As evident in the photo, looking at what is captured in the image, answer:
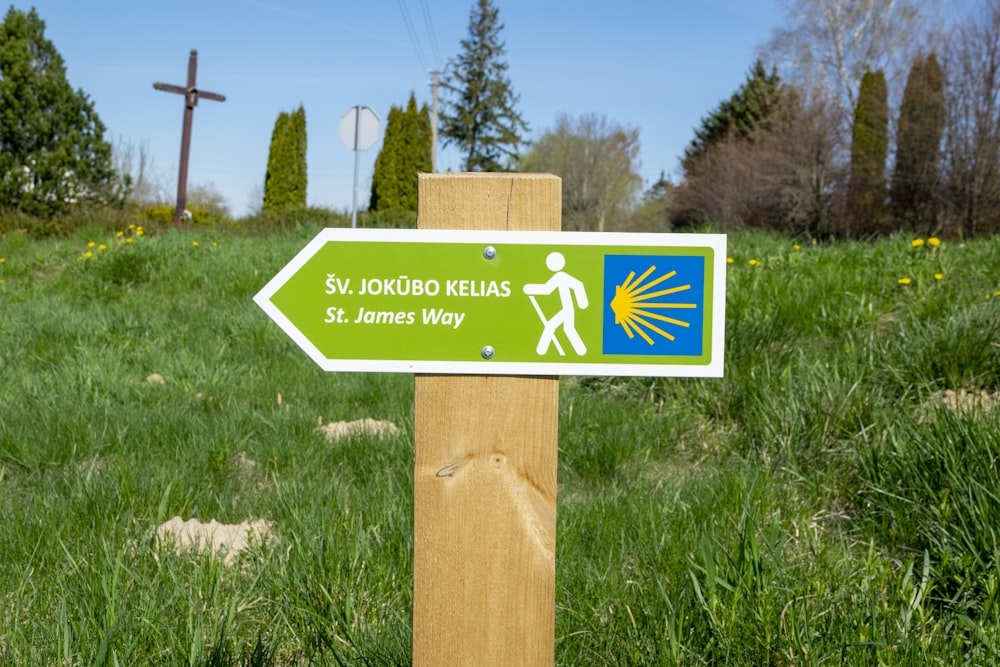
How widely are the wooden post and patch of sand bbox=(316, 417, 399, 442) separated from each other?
2413 mm

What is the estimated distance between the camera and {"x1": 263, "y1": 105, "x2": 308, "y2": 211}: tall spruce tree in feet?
104

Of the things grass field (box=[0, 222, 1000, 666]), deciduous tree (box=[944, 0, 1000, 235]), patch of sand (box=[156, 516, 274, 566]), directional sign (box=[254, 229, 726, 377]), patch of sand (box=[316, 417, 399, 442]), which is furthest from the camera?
deciduous tree (box=[944, 0, 1000, 235])

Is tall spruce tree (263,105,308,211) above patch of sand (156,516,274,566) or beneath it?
above

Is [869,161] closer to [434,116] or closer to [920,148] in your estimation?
[920,148]

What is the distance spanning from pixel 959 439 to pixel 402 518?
181 centimetres

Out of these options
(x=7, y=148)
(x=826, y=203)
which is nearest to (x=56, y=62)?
(x=7, y=148)

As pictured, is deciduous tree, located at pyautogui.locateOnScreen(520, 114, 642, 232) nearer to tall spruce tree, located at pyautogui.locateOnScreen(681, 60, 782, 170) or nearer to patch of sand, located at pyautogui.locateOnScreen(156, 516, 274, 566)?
tall spruce tree, located at pyautogui.locateOnScreen(681, 60, 782, 170)

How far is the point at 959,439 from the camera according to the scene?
109 inches

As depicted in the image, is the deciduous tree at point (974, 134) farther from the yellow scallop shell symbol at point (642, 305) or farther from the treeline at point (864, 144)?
the yellow scallop shell symbol at point (642, 305)

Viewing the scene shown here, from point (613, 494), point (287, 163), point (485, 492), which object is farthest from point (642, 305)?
point (287, 163)

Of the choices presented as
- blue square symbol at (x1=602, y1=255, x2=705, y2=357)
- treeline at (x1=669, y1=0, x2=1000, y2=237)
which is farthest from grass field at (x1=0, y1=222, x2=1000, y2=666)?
treeline at (x1=669, y1=0, x2=1000, y2=237)

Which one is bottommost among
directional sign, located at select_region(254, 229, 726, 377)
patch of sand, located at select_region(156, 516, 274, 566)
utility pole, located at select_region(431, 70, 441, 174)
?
patch of sand, located at select_region(156, 516, 274, 566)

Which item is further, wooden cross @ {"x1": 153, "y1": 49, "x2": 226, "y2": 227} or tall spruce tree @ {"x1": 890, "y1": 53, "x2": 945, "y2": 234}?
wooden cross @ {"x1": 153, "y1": 49, "x2": 226, "y2": 227}

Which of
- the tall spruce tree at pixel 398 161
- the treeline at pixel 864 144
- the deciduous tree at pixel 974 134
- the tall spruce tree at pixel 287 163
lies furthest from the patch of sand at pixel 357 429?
the tall spruce tree at pixel 398 161
